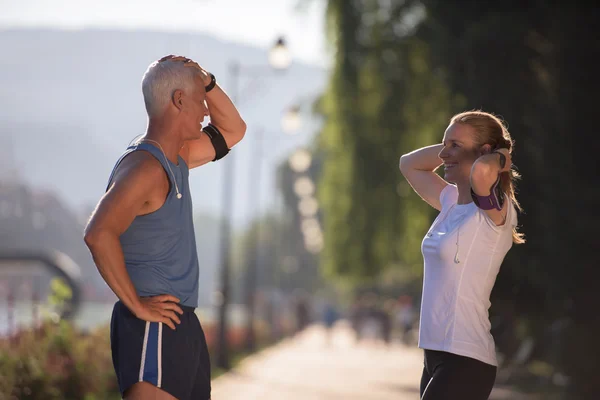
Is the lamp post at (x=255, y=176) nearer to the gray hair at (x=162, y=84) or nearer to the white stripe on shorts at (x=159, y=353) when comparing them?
the gray hair at (x=162, y=84)

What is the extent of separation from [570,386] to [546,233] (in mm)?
1970

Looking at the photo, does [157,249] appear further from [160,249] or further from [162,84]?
[162,84]

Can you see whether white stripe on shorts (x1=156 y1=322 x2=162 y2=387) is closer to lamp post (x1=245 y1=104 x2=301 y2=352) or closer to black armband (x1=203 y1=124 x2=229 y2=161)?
black armband (x1=203 y1=124 x2=229 y2=161)

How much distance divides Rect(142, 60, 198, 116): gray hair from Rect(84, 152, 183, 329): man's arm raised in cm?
28

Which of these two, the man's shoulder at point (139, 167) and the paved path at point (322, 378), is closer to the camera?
the man's shoulder at point (139, 167)

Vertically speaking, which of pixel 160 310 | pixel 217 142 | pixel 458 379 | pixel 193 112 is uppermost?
pixel 193 112

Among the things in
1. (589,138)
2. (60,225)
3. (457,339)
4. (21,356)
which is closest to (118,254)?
(457,339)

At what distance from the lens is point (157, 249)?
174 inches

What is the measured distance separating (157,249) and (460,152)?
146cm

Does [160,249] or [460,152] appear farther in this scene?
[460,152]

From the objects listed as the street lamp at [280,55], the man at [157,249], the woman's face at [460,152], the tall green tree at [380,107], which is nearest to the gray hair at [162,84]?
the man at [157,249]

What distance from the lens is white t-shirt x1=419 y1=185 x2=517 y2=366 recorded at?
15.8 ft

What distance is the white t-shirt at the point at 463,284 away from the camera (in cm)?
481

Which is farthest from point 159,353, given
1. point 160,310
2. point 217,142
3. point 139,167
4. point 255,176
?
point 255,176
